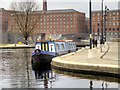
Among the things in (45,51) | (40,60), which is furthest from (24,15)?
(40,60)

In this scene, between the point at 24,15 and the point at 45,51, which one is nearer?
the point at 45,51

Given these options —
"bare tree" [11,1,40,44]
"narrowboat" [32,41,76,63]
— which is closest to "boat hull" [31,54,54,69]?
"narrowboat" [32,41,76,63]

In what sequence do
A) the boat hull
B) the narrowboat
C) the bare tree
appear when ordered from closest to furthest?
the boat hull < the narrowboat < the bare tree

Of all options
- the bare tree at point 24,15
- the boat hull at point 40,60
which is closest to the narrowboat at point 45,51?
the boat hull at point 40,60

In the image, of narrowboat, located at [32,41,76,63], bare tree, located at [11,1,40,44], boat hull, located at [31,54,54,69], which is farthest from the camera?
bare tree, located at [11,1,40,44]

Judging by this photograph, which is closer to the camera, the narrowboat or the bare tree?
the narrowboat

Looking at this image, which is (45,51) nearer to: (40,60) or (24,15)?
(40,60)

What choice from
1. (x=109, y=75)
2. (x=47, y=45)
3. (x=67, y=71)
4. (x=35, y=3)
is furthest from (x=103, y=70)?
(x=35, y=3)

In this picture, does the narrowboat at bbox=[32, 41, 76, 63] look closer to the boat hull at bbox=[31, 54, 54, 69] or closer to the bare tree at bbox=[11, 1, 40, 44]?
the boat hull at bbox=[31, 54, 54, 69]

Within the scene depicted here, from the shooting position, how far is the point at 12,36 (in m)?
98.4

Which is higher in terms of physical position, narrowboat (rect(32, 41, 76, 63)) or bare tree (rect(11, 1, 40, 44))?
bare tree (rect(11, 1, 40, 44))

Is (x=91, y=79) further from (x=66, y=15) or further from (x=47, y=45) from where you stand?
(x=66, y=15)

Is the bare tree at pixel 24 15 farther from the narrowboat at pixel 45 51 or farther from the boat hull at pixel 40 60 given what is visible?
the boat hull at pixel 40 60

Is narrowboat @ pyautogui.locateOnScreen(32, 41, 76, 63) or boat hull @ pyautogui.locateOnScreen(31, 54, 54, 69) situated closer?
boat hull @ pyautogui.locateOnScreen(31, 54, 54, 69)
